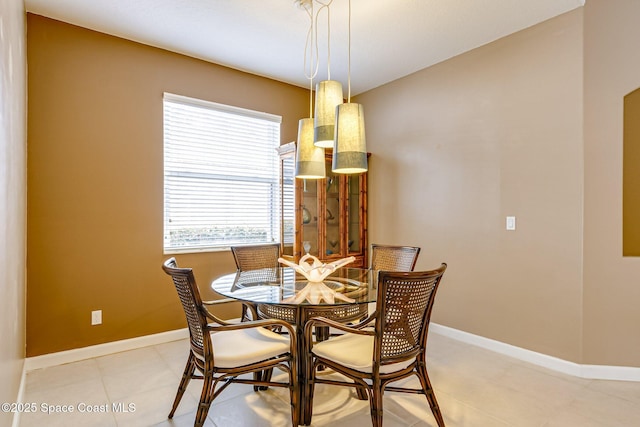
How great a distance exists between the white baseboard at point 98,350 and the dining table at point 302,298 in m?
1.27

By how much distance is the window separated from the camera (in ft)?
11.1

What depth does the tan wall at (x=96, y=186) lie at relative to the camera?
8.94 ft

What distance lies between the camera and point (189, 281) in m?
1.71

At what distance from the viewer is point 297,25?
282cm

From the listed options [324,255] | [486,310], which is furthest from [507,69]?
[324,255]

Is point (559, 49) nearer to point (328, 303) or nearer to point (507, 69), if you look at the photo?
point (507, 69)

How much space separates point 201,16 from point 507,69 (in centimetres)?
257

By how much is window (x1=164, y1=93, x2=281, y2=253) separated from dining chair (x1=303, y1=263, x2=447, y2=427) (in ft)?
6.58

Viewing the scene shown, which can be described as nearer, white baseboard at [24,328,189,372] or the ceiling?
the ceiling

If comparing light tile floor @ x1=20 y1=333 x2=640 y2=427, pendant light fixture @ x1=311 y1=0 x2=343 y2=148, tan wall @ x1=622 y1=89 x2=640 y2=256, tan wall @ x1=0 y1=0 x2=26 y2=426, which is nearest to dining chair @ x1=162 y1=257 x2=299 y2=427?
light tile floor @ x1=20 y1=333 x2=640 y2=427

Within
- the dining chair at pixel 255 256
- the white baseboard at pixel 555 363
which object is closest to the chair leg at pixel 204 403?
the dining chair at pixel 255 256

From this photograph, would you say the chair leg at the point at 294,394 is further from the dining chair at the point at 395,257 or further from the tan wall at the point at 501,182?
the tan wall at the point at 501,182

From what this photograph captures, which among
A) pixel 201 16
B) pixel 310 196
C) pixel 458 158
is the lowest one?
pixel 310 196

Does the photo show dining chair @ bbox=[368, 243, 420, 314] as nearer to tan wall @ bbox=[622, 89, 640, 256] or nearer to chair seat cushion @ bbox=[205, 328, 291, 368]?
chair seat cushion @ bbox=[205, 328, 291, 368]
